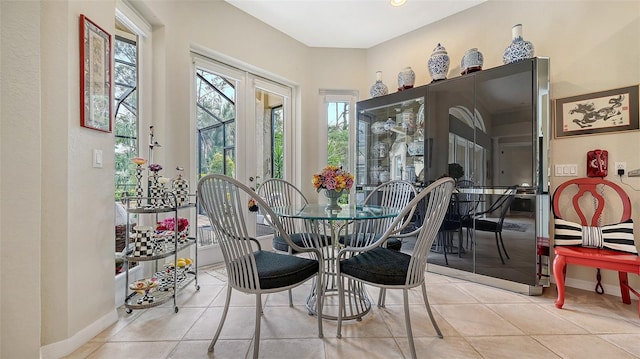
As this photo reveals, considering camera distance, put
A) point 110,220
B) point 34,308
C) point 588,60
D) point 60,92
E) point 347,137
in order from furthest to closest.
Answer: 1. point 347,137
2. point 588,60
3. point 110,220
4. point 60,92
5. point 34,308

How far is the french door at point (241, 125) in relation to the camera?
296 cm

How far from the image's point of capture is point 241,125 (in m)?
3.26

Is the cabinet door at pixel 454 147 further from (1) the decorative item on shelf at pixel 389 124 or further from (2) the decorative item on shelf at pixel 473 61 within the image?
(1) the decorative item on shelf at pixel 389 124

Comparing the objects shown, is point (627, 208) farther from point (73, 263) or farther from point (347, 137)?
point (73, 263)

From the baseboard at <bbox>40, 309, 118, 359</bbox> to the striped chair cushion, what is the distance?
341cm

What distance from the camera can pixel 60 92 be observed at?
1.48 metres

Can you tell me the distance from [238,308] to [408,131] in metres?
2.53

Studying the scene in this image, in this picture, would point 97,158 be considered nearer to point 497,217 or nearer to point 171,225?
point 171,225

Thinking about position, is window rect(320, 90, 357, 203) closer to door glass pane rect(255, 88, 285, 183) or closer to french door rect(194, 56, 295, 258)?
french door rect(194, 56, 295, 258)

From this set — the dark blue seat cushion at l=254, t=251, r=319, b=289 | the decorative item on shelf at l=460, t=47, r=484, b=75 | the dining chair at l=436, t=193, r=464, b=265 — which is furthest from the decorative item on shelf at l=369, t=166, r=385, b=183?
the dark blue seat cushion at l=254, t=251, r=319, b=289

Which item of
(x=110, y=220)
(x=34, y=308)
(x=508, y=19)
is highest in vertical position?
(x=508, y=19)

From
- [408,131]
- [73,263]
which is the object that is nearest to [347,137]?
[408,131]

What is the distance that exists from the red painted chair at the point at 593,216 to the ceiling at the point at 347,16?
2.14 meters

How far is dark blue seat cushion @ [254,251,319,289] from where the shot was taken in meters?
1.44
